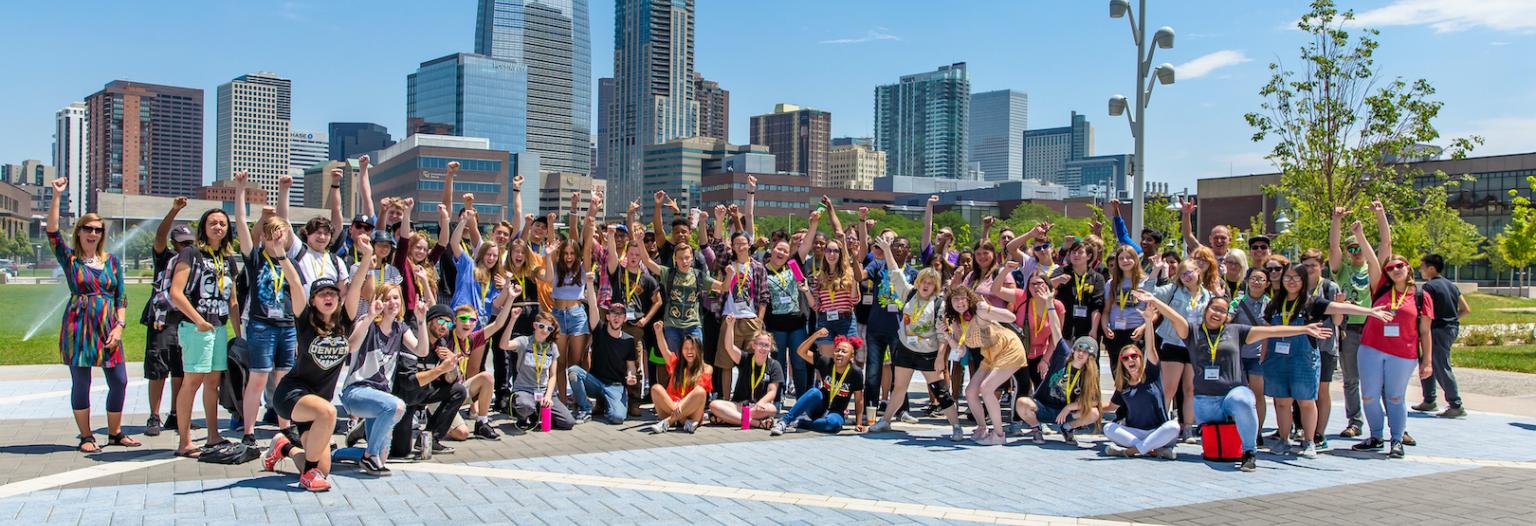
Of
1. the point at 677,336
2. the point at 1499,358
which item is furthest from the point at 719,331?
the point at 1499,358

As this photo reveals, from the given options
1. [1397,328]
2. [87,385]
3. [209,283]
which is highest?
[209,283]

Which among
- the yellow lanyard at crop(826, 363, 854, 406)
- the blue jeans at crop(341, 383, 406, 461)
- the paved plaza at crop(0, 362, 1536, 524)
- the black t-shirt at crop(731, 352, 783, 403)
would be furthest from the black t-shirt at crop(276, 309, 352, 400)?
the yellow lanyard at crop(826, 363, 854, 406)

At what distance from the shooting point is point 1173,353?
8.92 m

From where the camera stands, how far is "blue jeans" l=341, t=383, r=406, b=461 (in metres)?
7.31

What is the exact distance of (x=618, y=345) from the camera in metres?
10.3

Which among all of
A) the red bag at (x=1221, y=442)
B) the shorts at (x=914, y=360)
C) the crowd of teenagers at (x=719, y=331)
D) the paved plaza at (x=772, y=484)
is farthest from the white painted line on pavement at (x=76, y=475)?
the red bag at (x=1221, y=442)

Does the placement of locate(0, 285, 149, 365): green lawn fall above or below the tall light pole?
below

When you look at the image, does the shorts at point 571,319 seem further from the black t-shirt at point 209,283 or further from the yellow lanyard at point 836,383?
the black t-shirt at point 209,283

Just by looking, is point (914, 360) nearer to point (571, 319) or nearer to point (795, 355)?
point (795, 355)

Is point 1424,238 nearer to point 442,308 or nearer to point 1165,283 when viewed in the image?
point 1165,283

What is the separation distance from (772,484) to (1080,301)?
14.3 feet

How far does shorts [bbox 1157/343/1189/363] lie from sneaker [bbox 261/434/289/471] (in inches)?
266

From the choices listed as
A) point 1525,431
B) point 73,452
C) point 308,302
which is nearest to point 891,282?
point 308,302

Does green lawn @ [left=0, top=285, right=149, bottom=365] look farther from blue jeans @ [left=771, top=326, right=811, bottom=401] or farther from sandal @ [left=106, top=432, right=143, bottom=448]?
blue jeans @ [left=771, top=326, right=811, bottom=401]
